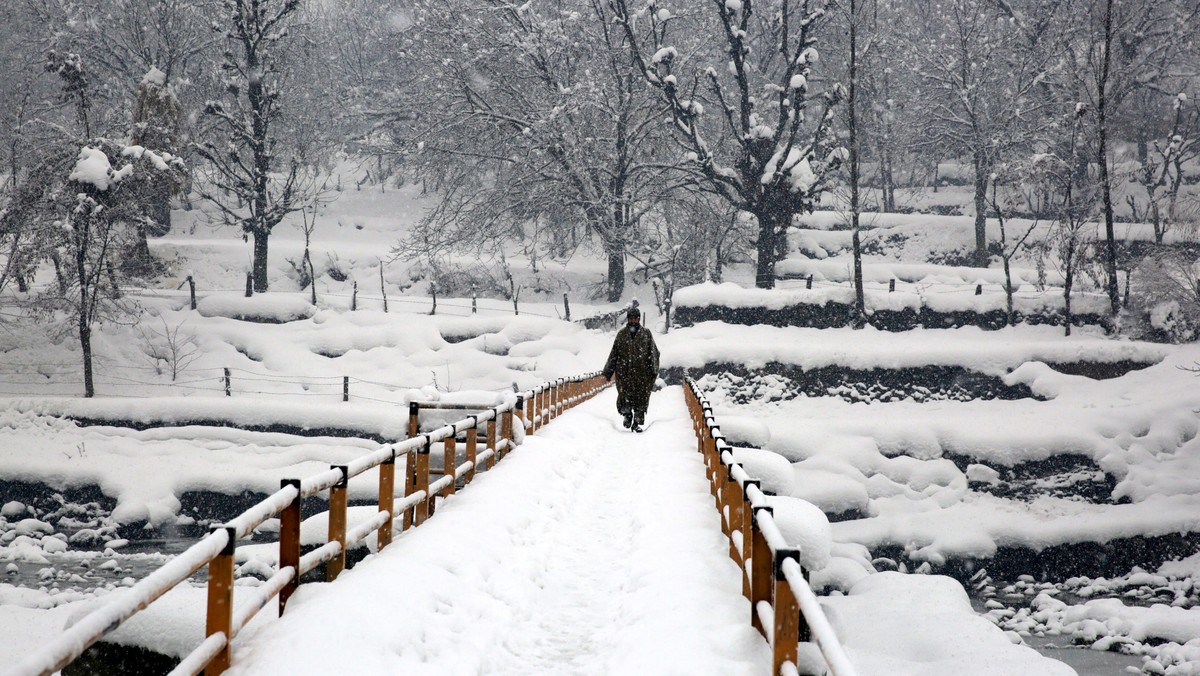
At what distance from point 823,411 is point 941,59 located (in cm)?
2998

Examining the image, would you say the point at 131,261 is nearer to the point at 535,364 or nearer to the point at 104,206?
the point at 104,206

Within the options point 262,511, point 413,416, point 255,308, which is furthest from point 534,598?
point 255,308

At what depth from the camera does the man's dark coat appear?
51.0ft

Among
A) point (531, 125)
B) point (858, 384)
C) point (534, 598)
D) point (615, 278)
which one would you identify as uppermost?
point (531, 125)

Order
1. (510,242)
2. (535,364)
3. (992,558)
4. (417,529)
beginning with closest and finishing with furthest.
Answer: (417,529) → (992,558) → (535,364) → (510,242)

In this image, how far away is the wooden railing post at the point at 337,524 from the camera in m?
5.73

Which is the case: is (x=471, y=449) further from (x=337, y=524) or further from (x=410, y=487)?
(x=337, y=524)

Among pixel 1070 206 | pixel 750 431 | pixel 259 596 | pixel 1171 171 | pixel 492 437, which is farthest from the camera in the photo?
pixel 1171 171

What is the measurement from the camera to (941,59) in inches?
1902

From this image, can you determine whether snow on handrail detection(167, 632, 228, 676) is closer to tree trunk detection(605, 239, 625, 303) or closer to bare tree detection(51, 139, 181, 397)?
bare tree detection(51, 139, 181, 397)

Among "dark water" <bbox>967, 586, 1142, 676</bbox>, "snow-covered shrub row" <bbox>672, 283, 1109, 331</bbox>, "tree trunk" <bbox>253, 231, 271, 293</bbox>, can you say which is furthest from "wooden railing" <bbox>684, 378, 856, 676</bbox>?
"tree trunk" <bbox>253, 231, 271, 293</bbox>

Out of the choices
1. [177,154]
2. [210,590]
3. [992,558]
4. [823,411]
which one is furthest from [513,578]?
[177,154]

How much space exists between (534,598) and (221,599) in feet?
9.38

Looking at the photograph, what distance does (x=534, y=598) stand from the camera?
6410 mm
